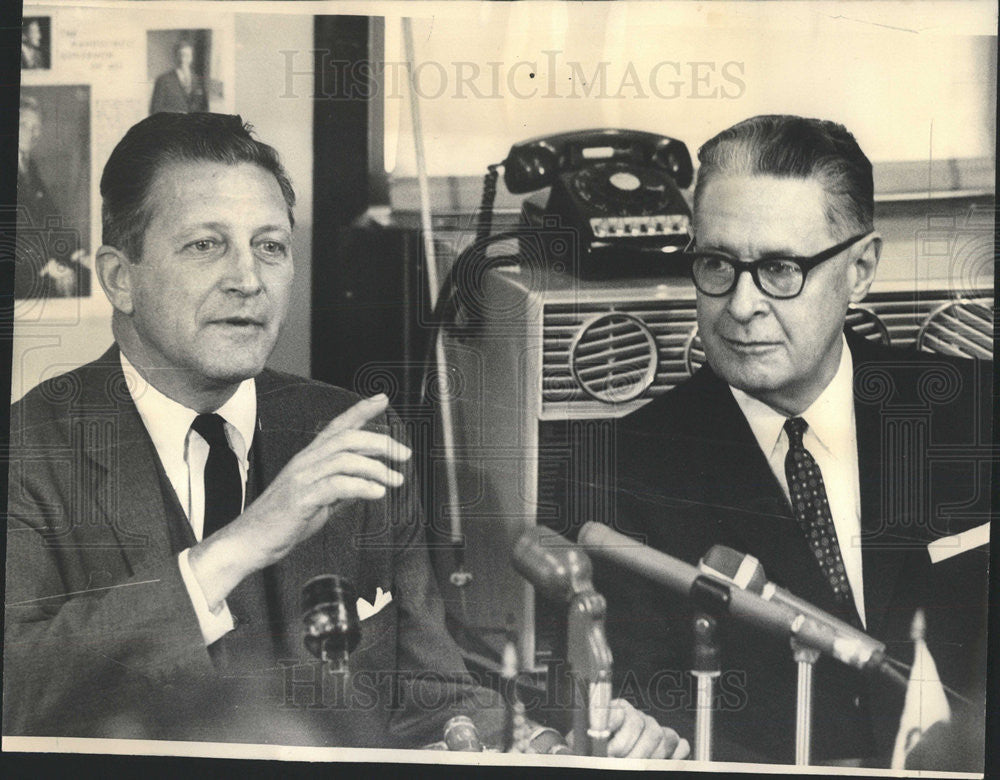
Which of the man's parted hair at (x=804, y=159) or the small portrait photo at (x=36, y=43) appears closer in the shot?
the man's parted hair at (x=804, y=159)

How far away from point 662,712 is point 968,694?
495mm

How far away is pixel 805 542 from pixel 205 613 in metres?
0.98

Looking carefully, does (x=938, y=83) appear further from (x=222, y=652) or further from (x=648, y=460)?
(x=222, y=652)

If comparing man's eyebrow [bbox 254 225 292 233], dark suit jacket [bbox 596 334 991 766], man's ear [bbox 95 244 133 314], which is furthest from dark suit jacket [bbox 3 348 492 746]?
dark suit jacket [bbox 596 334 991 766]

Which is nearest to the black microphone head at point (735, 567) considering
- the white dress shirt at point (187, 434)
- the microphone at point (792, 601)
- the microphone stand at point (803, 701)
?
the microphone at point (792, 601)

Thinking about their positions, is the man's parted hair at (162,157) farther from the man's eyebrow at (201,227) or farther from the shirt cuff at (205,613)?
the shirt cuff at (205,613)

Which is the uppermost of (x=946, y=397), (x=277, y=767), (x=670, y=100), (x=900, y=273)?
(x=670, y=100)

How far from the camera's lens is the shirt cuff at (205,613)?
1733 millimetres

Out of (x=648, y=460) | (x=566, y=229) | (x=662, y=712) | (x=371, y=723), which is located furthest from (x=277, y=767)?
(x=566, y=229)

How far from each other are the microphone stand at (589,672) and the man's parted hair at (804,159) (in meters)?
0.68

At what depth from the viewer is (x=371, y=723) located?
5.79 ft

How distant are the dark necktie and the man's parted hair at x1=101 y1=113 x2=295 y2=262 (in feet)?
0.99

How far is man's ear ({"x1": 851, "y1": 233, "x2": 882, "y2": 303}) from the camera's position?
171 cm

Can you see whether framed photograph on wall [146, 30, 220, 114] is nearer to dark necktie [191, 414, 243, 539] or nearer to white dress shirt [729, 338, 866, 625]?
dark necktie [191, 414, 243, 539]
